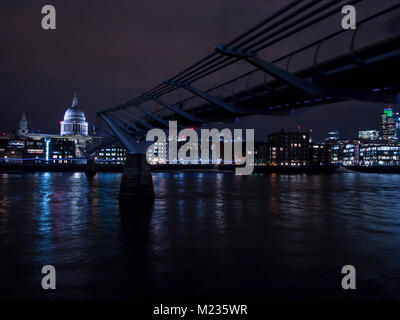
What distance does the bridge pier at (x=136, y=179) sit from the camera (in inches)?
1310

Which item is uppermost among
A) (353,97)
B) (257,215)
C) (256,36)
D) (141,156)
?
(256,36)

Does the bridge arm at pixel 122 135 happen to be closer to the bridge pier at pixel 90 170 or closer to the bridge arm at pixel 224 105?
the bridge arm at pixel 224 105

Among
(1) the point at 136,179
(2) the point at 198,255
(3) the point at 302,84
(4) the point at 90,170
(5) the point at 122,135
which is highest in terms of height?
(3) the point at 302,84

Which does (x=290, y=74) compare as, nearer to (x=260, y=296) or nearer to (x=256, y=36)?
(x=256, y=36)

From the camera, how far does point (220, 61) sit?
2098cm

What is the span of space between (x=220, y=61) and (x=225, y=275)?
45.4ft

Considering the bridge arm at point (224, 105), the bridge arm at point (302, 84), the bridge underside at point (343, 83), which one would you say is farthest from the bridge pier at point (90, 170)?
the bridge arm at point (302, 84)

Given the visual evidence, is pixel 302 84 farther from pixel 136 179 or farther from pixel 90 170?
pixel 90 170

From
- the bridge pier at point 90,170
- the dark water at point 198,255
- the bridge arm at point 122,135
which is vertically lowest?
the dark water at point 198,255

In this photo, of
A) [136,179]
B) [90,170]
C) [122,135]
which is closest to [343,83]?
[136,179]

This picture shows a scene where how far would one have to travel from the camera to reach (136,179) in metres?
33.8

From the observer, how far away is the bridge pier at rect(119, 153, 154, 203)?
33281 millimetres
